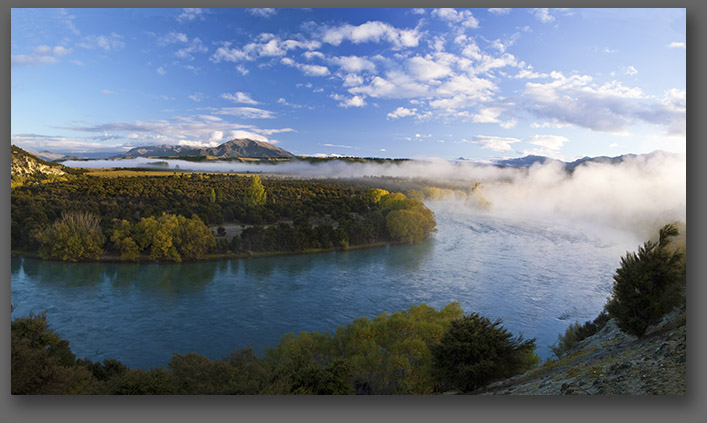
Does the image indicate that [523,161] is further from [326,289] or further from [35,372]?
[35,372]

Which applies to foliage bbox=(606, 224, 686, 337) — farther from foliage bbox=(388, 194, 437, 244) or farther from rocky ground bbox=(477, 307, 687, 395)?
foliage bbox=(388, 194, 437, 244)

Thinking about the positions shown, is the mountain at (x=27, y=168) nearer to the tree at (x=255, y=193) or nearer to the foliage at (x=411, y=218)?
the tree at (x=255, y=193)

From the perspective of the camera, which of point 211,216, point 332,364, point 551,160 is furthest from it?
point 211,216

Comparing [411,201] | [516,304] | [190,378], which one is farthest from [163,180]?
[516,304]

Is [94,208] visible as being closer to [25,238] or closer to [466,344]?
[25,238]

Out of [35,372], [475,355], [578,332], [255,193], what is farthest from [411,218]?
[35,372]

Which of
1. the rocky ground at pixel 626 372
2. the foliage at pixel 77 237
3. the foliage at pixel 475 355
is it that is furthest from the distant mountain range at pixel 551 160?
the foliage at pixel 77 237

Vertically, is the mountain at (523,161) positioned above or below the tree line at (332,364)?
above
